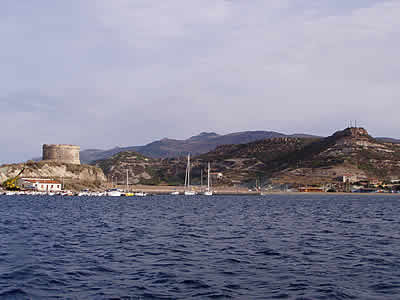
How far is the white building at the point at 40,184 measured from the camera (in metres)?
183

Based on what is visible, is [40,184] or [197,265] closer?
[197,265]

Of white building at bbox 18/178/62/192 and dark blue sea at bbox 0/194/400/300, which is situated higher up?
white building at bbox 18/178/62/192

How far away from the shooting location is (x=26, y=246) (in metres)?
31.4

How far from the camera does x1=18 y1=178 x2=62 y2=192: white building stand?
599ft

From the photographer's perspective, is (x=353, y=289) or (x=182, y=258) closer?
(x=353, y=289)

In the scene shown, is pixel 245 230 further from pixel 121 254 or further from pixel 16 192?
pixel 16 192

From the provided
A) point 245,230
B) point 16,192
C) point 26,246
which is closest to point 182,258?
point 26,246

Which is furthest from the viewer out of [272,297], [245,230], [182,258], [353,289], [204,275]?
[245,230]

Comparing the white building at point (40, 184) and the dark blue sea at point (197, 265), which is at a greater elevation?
the white building at point (40, 184)

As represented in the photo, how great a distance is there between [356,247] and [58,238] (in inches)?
929

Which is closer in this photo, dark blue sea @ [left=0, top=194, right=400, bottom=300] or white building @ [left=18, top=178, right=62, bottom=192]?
dark blue sea @ [left=0, top=194, right=400, bottom=300]

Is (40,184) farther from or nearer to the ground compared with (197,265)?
farther from the ground

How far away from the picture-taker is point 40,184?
186000 millimetres

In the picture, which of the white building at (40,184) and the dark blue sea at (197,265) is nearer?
the dark blue sea at (197,265)
